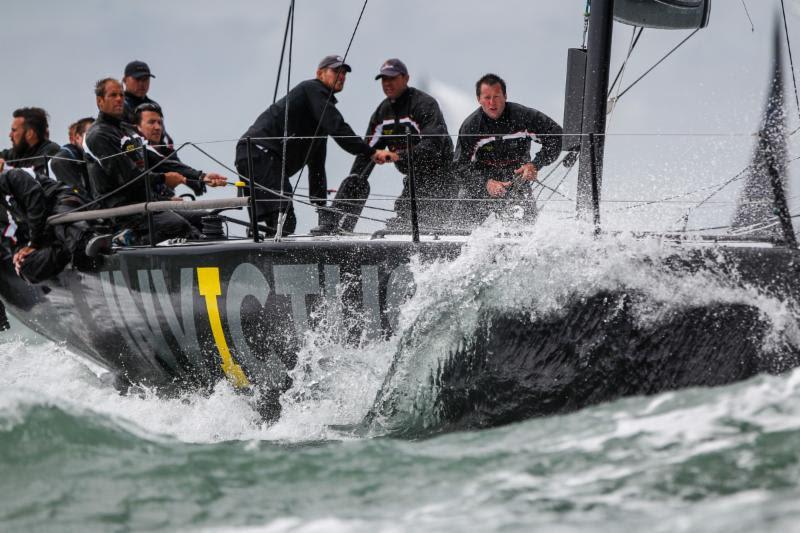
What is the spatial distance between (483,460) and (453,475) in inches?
4.4

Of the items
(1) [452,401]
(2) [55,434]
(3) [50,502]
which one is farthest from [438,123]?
(3) [50,502]

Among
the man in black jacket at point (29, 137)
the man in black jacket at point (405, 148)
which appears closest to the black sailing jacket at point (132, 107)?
the man in black jacket at point (29, 137)

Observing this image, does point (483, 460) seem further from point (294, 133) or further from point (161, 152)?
point (161, 152)

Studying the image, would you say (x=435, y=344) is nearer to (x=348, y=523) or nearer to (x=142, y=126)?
(x=348, y=523)

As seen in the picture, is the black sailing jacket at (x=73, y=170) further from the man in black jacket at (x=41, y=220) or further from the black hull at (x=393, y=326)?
the black hull at (x=393, y=326)

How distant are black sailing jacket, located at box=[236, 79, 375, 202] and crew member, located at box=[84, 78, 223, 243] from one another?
0.39 m

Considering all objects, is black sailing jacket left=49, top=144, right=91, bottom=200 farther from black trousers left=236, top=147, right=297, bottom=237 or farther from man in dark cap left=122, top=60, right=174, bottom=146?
black trousers left=236, top=147, right=297, bottom=237

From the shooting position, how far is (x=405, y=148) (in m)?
4.99

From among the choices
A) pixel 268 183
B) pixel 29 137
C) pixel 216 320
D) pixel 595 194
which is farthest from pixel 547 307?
pixel 29 137

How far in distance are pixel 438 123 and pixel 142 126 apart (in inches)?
73.0

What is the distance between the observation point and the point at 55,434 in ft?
8.93

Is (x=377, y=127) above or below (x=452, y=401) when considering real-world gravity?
above

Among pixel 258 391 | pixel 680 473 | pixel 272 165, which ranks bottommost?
pixel 258 391

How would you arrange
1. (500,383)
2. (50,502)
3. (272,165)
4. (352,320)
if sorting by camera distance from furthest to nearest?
(272,165)
(352,320)
(500,383)
(50,502)
